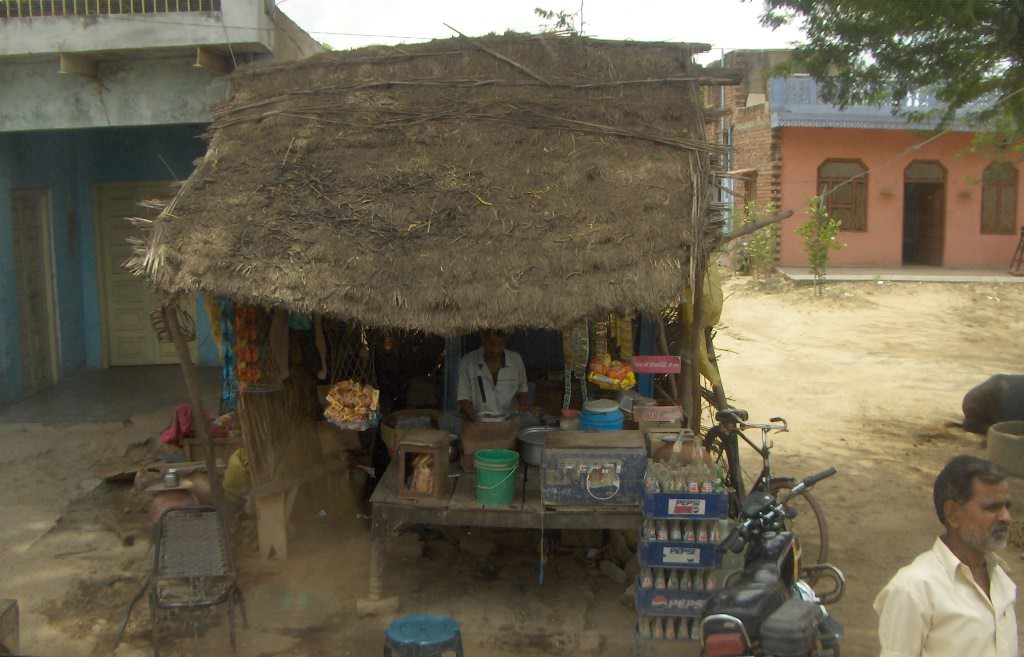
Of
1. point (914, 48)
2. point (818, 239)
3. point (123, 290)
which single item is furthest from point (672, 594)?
point (818, 239)

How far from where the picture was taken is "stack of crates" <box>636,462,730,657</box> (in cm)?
528

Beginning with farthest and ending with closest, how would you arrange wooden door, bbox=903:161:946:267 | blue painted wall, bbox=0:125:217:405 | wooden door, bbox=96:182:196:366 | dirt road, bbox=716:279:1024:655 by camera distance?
wooden door, bbox=903:161:946:267 < wooden door, bbox=96:182:196:366 < blue painted wall, bbox=0:125:217:405 < dirt road, bbox=716:279:1024:655

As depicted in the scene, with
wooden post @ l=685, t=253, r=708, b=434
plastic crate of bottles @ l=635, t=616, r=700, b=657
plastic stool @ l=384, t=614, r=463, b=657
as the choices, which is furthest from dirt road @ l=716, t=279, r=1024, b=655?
plastic stool @ l=384, t=614, r=463, b=657

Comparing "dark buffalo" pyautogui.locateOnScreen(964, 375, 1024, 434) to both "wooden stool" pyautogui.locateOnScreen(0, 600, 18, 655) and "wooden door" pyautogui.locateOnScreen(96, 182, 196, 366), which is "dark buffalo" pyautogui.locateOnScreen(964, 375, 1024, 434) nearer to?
"wooden door" pyautogui.locateOnScreen(96, 182, 196, 366)

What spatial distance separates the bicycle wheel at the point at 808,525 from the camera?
21.2 feet

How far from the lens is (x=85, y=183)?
1153 centimetres

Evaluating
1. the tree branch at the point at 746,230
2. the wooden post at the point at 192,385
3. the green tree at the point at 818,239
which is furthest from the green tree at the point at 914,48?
the green tree at the point at 818,239

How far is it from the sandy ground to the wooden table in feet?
1.81

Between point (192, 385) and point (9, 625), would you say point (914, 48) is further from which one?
point (9, 625)

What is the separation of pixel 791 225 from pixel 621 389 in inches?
662

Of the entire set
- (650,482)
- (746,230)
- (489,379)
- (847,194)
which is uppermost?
(847,194)

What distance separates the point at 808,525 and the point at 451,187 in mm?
3760

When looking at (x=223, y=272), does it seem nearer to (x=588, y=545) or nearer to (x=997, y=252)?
(x=588, y=545)

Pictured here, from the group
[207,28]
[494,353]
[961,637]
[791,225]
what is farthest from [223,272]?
[791,225]
